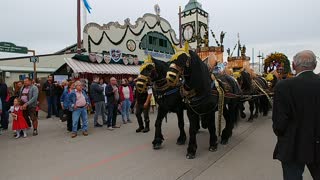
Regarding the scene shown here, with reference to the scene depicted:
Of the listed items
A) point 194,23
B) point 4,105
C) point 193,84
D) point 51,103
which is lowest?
point 51,103

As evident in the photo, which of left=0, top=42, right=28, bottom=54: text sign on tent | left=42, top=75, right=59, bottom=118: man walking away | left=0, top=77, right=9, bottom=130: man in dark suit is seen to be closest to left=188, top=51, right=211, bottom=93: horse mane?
left=0, top=77, right=9, bottom=130: man in dark suit

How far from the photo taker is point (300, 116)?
2.72 m

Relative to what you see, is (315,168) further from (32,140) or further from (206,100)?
(32,140)

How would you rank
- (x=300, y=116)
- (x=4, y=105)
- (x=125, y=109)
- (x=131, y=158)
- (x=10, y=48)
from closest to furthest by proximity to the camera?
(x=300, y=116)
(x=131, y=158)
(x=4, y=105)
(x=125, y=109)
(x=10, y=48)

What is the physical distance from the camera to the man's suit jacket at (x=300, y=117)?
268 cm

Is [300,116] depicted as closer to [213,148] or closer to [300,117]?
[300,117]

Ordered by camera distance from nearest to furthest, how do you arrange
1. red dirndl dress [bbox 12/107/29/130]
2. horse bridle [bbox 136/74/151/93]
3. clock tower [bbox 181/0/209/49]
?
horse bridle [bbox 136/74/151/93] → red dirndl dress [bbox 12/107/29/130] → clock tower [bbox 181/0/209/49]

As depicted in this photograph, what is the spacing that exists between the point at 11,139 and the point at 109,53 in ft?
32.8

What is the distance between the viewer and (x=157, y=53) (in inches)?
879

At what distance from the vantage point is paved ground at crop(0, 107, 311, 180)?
4562mm

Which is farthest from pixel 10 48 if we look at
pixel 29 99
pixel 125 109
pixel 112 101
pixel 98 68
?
pixel 112 101

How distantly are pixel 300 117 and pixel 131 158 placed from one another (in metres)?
3.61

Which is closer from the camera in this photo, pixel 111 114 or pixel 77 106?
pixel 77 106

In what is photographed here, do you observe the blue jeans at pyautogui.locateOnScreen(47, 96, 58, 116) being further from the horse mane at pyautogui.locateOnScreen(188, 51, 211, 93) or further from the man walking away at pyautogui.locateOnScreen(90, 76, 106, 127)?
the horse mane at pyautogui.locateOnScreen(188, 51, 211, 93)
